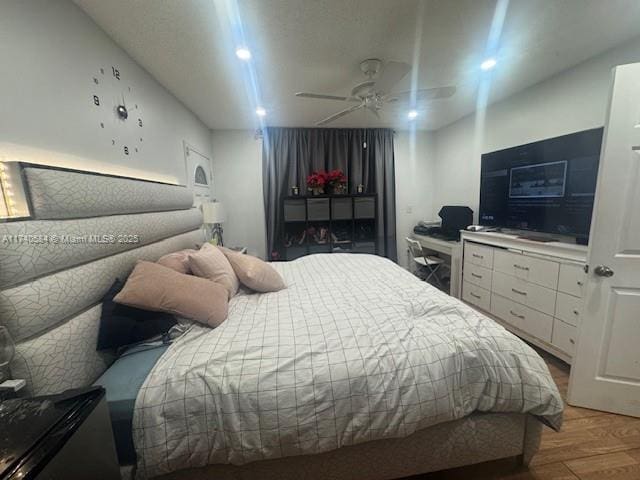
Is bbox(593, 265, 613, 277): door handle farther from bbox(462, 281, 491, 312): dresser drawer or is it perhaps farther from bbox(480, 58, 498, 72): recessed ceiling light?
bbox(480, 58, 498, 72): recessed ceiling light

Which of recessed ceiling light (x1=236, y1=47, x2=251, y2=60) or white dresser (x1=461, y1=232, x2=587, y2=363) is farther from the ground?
recessed ceiling light (x1=236, y1=47, x2=251, y2=60)

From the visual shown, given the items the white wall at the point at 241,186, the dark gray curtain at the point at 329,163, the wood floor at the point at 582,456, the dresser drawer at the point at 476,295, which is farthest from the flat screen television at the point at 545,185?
the white wall at the point at 241,186

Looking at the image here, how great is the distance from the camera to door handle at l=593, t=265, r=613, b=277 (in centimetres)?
151

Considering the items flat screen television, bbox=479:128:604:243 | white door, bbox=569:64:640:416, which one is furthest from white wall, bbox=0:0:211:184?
flat screen television, bbox=479:128:604:243

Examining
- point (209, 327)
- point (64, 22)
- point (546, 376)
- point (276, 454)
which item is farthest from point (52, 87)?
point (546, 376)

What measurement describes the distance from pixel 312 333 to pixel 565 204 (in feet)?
7.99

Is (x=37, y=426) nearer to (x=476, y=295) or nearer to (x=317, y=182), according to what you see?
(x=476, y=295)

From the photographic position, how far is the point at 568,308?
1.98m

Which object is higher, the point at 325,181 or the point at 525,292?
the point at 325,181

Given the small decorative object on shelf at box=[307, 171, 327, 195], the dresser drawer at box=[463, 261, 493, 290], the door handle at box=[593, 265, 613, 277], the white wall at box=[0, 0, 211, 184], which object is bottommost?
the dresser drawer at box=[463, 261, 493, 290]

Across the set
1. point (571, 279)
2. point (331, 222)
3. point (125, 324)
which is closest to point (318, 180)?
point (331, 222)

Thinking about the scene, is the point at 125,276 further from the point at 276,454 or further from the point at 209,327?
the point at 276,454

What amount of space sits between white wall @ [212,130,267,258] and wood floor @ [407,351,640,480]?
3.52 m

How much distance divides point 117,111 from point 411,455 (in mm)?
2586
